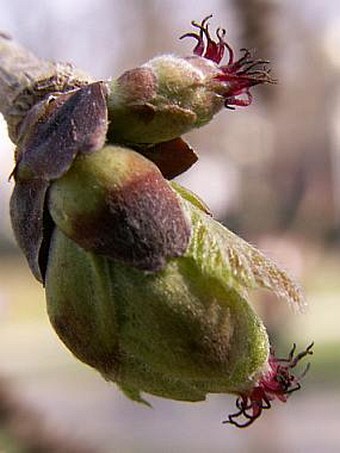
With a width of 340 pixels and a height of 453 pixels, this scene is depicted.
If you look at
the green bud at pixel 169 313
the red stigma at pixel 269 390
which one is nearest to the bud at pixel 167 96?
the green bud at pixel 169 313

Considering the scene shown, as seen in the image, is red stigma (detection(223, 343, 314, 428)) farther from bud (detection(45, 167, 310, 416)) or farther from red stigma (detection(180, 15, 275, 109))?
red stigma (detection(180, 15, 275, 109))

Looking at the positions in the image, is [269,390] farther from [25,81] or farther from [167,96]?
[25,81]

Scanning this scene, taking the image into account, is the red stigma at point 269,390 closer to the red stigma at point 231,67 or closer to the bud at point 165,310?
the bud at point 165,310

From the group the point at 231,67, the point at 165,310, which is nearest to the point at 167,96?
the point at 231,67

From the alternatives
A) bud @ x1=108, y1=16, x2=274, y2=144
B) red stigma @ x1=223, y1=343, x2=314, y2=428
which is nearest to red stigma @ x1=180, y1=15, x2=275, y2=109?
bud @ x1=108, y1=16, x2=274, y2=144

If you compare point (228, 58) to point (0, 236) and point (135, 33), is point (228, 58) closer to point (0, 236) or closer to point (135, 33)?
point (135, 33)

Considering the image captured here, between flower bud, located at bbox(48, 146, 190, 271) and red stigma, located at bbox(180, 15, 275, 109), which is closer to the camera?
flower bud, located at bbox(48, 146, 190, 271)
